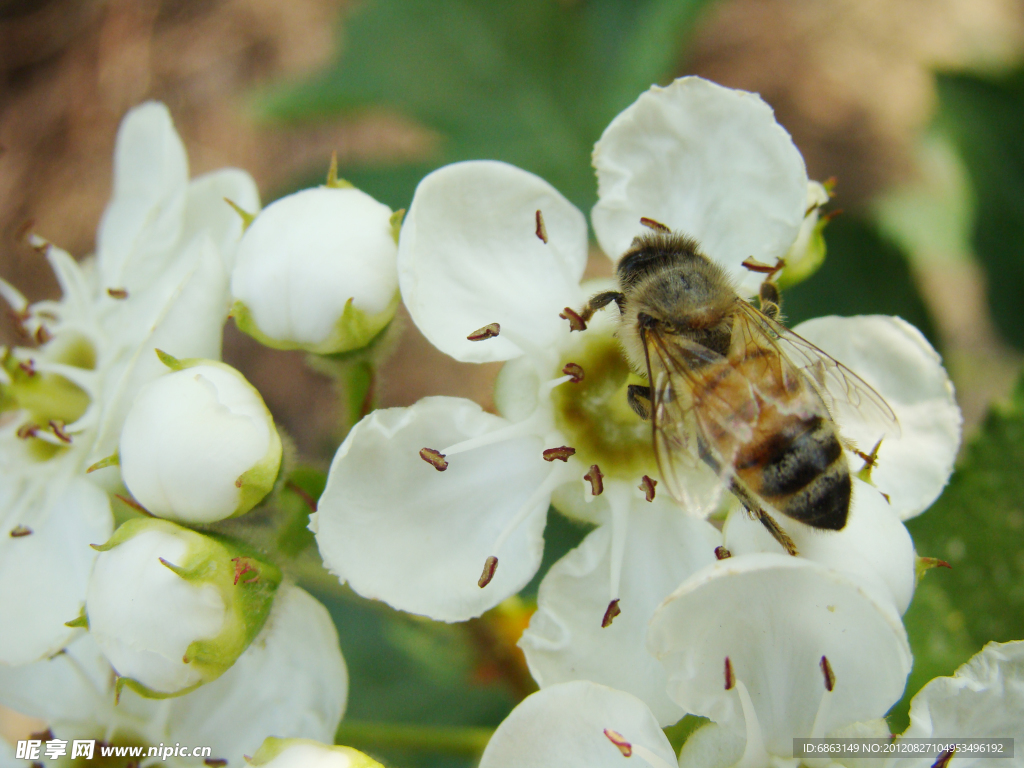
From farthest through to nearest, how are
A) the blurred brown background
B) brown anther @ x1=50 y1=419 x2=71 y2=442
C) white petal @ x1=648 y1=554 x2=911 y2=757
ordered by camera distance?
the blurred brown background < brown anther @ x1=50 y1=419 x2=71 y2=442 < white petal @ x1=648 y1=554 x2=911 y2=757

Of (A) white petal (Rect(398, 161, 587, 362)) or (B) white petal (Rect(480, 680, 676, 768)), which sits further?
(A) white petal (Rect(398, 161, 587, 362))

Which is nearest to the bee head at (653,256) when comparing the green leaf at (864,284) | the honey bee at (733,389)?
the honey bee at (733,389)

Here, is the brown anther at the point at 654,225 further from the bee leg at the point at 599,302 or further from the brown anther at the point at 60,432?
the brown anther at the point at 60,432

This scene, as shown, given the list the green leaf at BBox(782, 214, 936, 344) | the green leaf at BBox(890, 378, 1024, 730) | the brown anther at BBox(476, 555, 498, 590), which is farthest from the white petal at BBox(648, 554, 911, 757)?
the green leaf at BBox(782, 214, 936, 344)

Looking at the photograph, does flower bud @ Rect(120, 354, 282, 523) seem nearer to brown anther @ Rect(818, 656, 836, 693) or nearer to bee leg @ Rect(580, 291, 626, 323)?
bee leg @ Rect(580, 291, 626, 323)

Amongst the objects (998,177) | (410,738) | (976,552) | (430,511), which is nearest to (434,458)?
(430,511)

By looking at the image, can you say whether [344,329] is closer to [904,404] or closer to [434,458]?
[434,458]
